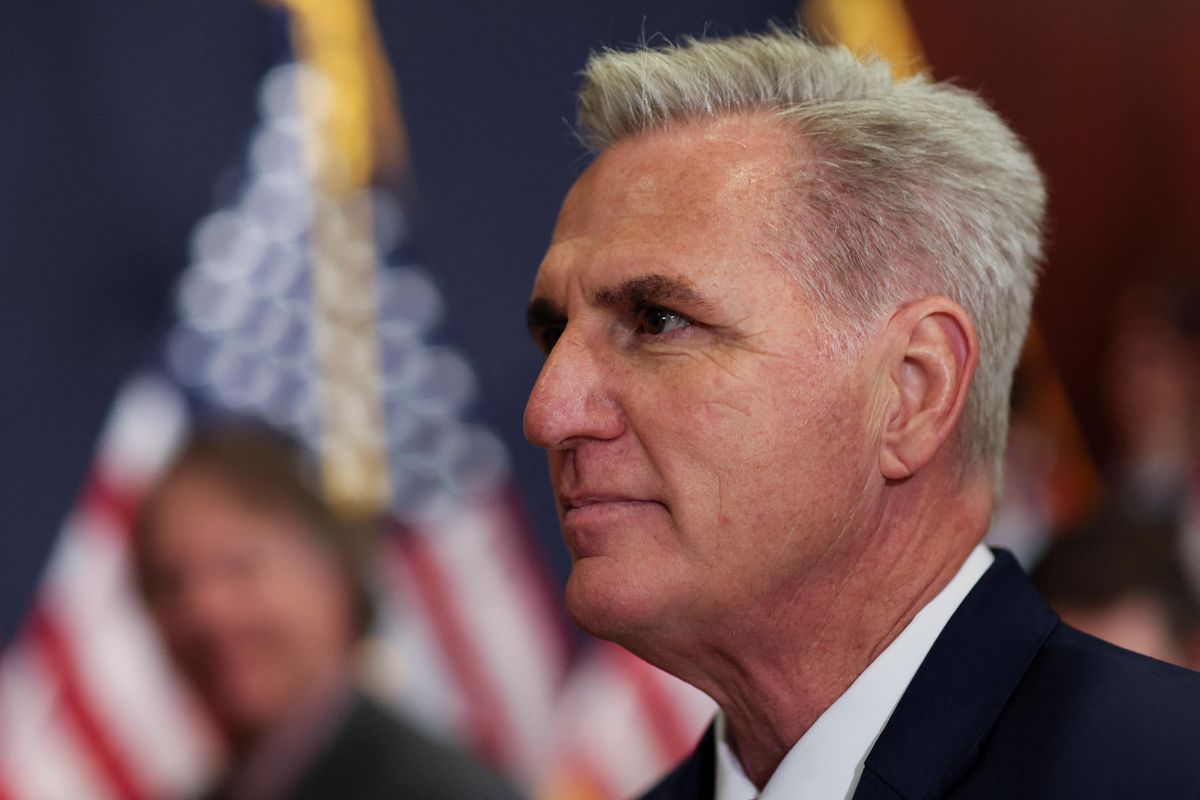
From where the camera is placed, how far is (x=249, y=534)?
10.6 feet

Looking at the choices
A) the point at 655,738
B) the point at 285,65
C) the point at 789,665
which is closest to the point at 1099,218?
the point at 655,738

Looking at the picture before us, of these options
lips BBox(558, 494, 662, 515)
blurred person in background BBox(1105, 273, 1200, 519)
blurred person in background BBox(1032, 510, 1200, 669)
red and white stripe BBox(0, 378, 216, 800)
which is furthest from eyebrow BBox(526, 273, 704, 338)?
blurred person in background BBox(1105, 273, 1200, 519)

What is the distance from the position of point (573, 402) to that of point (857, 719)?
43 centimetres

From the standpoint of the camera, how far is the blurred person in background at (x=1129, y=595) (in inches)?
114

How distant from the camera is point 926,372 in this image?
142 centimetres

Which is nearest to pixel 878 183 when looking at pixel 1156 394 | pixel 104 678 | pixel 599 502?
pixel 599 502

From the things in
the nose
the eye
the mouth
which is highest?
the eye

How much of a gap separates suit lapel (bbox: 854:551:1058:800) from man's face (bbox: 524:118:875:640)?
153 millimetres

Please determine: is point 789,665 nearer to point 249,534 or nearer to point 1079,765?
point 1079,765

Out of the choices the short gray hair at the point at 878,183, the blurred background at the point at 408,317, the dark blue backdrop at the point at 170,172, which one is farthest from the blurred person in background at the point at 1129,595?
the short gray hair at the point at 878,183

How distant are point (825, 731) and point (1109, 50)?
111 inches

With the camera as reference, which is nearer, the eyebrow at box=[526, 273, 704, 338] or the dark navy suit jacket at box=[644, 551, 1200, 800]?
the dark navy suit jacket at box=[644, 551, 1200, 800]

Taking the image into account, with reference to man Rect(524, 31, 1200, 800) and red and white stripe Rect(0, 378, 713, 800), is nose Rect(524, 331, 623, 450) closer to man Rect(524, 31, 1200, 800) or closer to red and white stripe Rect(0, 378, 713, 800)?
man Rect(524, 31, 1200, 800)

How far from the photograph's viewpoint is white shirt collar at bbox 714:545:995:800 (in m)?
1.35
